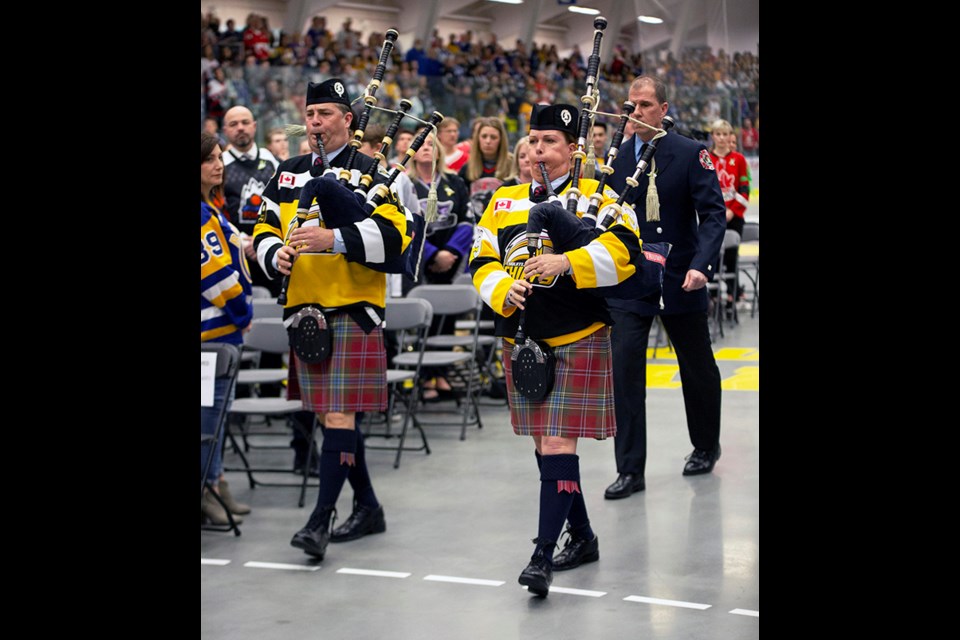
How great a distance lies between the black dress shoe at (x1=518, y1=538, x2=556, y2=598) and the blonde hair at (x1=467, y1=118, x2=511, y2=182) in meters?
4.36

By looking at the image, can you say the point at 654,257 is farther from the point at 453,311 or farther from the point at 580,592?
the point at 453,311

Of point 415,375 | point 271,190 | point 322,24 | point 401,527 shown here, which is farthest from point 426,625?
point 322,24

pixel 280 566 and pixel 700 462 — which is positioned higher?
pixel 700 462

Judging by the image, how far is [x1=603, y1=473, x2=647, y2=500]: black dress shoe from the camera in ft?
17.5

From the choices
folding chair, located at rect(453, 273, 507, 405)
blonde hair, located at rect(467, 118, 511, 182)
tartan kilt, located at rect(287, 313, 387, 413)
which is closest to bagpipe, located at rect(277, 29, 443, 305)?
tartan kilt, located at rect(287, 313, 387, 413)

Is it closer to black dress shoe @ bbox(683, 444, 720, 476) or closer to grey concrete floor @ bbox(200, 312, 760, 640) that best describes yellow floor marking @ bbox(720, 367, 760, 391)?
grey concrete floor @ bbox(200, 312, 760, 640)

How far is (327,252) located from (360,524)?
1168mm

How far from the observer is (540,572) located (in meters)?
3.91

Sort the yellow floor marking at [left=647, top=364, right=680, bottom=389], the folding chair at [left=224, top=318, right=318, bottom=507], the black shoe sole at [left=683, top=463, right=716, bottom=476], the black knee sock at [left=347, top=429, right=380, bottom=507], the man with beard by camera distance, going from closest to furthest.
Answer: the black knee sock at [left=347, top=429, right=380, bottom=507] → the folding chair at [left=224, top=318, right=318, bottom=507] → the black shoe sole at [left=683, top=463, right=716, bottom=476] → the man with beard → the yellow floor marking at [left=647, top=364, right=680, bottom=389]

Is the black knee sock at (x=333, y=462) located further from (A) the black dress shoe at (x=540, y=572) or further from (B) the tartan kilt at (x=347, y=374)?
(A) the black dress shoe at (x=540, y=572)

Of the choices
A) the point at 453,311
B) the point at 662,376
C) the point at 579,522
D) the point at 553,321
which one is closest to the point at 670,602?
the point at 579,522
